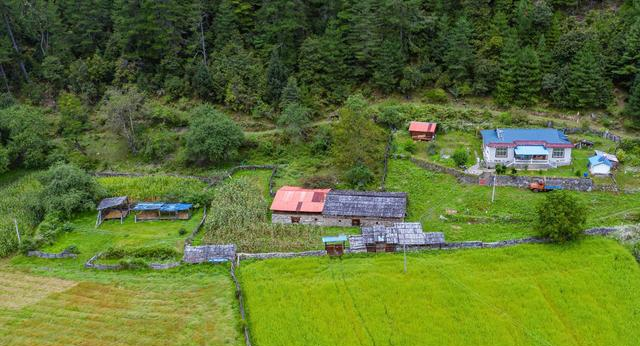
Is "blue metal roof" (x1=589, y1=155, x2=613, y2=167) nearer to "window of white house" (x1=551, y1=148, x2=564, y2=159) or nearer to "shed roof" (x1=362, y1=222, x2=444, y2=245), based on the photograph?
"window of white house" (x1=551, y1=148, x2=564, y2=159)

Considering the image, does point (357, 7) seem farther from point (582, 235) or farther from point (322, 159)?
point (582, 235)

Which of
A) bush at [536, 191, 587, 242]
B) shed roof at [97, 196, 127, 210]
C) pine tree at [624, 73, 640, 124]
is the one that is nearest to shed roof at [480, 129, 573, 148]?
pine tree at [624, 73, 640, 124]

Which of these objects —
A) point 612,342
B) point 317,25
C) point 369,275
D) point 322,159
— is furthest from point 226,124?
point 612,342

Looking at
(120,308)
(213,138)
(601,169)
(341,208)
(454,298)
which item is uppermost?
(213,138)

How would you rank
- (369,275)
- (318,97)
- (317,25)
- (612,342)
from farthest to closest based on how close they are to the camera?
(317,25), (318,97), (369,275), (612,342)

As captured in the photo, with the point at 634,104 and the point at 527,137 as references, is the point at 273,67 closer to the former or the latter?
the point at 527,137

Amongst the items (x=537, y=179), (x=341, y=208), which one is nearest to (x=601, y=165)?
(x=537, y=179)
